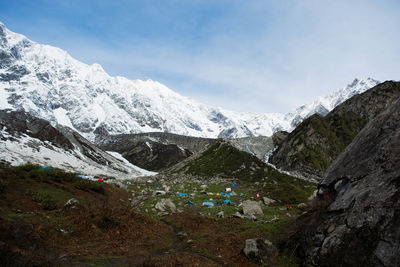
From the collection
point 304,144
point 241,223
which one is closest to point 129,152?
→ point 304,144

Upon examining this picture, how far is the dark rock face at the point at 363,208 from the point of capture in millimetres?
7457

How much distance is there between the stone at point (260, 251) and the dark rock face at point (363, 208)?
1318 mm

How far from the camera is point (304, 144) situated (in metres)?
83.8

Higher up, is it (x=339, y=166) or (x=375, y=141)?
(x=375, y=141)

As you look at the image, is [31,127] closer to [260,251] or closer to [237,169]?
[237,169]

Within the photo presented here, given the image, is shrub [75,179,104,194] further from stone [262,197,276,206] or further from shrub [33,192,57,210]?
stone [262,197,276,206]

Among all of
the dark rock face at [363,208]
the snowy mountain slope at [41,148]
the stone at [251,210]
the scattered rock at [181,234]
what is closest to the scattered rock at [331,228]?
the dark rock face at [363,208]

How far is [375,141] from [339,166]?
7.02 feet

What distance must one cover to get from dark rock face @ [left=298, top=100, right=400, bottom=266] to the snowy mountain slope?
66.7m

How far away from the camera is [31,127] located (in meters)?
95.6

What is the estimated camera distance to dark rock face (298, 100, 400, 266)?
746cm

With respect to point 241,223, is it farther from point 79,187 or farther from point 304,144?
point 304,144

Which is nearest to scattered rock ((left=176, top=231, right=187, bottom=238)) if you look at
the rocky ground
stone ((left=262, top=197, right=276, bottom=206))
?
the rocky ground

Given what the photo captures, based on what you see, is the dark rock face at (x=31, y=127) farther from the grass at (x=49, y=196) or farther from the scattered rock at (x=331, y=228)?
the scattered rock at (x=331, y=228)
